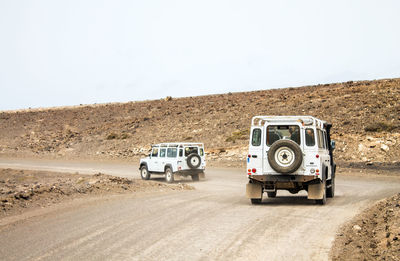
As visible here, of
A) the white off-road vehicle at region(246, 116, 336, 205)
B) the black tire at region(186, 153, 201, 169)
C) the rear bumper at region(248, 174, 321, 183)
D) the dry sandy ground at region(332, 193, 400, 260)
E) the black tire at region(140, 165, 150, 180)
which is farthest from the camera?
the black tire at region(140, 165, 150, 180)

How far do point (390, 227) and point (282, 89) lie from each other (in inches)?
2742

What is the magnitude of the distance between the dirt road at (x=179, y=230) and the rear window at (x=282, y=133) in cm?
208

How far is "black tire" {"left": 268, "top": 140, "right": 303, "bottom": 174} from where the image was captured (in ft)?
48.5

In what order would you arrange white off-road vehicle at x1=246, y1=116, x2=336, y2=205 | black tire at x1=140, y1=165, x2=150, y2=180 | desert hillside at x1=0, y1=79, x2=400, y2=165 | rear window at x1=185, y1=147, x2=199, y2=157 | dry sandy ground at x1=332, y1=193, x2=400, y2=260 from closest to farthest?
dry sandy ground at x1=332, y1=193, x2=400, y2=260 < white off-road vehicle at x1=246, y1=116, x2=336, y2=205 < rear window at x1=185, y1=147, x2=199, y2=157 < black tire at x1=140, y1=165, x2=150, y2=180 < desert hillside at x1=0, y1=79, x2=400, y2=165

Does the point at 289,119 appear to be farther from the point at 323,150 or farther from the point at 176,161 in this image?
the point at 176,161

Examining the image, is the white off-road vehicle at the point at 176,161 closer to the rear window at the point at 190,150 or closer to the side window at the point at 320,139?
the rear window at the point at 190,150

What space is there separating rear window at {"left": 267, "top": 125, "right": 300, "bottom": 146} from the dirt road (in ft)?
6.84

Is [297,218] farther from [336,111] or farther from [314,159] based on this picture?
[336,111]

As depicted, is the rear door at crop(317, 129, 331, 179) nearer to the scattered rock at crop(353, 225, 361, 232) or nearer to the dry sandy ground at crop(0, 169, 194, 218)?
the scattered rock at crop(353, 225, 361, 232)

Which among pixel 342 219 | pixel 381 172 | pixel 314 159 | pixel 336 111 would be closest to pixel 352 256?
pixel 342 219

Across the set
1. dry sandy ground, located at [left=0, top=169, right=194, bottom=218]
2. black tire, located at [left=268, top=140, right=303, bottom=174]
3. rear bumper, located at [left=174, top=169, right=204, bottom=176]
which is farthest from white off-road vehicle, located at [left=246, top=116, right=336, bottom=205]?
rear bumper, located at [left=174, top=169, right=204, bottom=176]

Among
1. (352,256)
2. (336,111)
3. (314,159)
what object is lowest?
(352,256)

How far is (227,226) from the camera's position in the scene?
449 inches

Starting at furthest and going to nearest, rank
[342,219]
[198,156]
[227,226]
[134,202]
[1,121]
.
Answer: [1,121], [198,156], [134,202], [342,219], [227,226]
